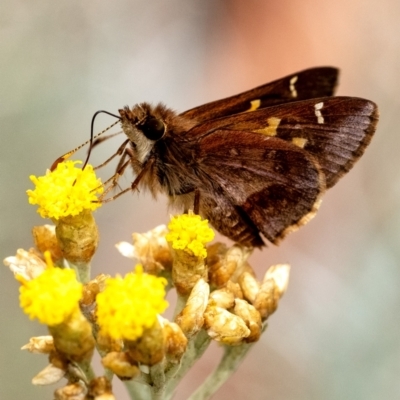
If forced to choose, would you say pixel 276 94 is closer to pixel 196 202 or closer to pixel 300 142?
pixel 300 142

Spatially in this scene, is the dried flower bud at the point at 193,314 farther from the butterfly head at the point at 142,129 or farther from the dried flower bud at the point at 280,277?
the butterfly head at the point at 142,129

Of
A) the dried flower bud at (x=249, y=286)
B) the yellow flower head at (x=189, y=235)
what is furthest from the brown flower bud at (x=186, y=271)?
the dried flower bud at (x=249, y=286)

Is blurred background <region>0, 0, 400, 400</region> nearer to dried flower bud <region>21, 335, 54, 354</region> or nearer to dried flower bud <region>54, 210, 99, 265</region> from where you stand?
dried flower bud <region>54, 210, 99, 265</region>

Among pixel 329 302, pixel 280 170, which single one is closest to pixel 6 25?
pixel 280 170

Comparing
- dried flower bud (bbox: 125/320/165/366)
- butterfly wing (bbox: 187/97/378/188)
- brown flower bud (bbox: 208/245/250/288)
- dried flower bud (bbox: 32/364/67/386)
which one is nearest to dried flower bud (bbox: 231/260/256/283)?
brown flower bud (bbox: 208/245/250/288)

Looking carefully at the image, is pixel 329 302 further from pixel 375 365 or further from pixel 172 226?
pixel 172 226

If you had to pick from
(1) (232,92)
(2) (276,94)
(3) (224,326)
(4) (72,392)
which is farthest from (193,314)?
(1) (232,92)
